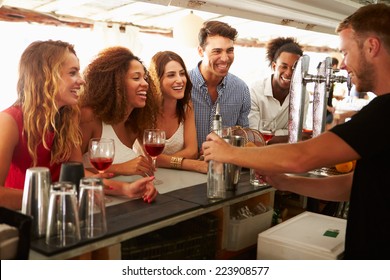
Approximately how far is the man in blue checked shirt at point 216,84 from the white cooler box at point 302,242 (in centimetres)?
139

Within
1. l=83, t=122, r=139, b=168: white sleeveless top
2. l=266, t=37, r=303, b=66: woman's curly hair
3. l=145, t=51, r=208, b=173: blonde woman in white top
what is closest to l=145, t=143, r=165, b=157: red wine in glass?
l=83, t=122, r=139, b=168: white sleeveless top

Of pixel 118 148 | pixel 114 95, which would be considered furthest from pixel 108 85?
pixel 118 148

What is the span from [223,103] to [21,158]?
1.69 meters

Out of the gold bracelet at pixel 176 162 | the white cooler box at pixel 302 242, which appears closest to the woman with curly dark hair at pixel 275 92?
the gold bracelet at pixel 176 162

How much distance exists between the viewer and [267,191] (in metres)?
1.98

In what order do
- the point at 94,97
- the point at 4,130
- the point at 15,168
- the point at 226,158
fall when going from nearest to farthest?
the point at 226,158, the point at 4,130, the point at 15,168, the point at 94,97

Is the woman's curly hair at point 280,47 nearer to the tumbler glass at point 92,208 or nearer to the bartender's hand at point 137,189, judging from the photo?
the bartender's hand at point 137,189

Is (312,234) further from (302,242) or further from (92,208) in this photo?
(92,208)

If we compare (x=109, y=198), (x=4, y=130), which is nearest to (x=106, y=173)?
(x=109, y=198)

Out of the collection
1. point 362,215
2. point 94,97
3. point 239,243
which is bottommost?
point 239,243

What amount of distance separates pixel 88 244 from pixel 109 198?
1.47 ft

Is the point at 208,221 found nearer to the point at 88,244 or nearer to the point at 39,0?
the point at 88,244

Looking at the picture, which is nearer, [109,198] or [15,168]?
[109,198]

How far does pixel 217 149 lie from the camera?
161cm
